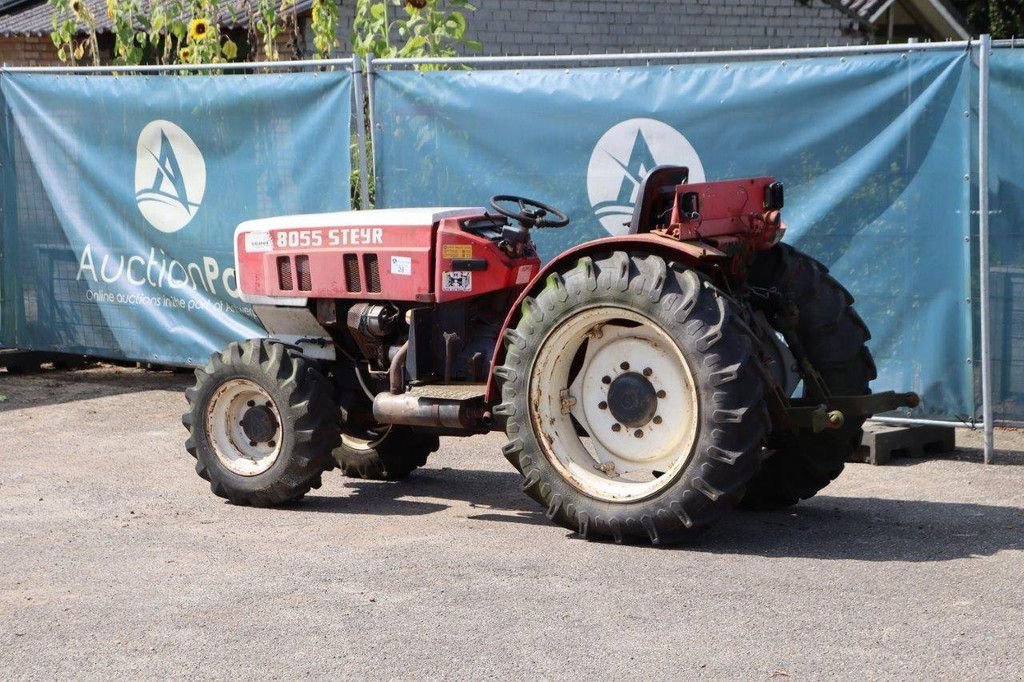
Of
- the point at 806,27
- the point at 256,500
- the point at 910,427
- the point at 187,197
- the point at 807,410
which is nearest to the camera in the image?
the point at 807,410

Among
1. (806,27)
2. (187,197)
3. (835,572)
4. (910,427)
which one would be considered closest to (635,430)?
(835,572)

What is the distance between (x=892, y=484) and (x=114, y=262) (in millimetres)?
5996

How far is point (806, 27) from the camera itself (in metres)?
20.4

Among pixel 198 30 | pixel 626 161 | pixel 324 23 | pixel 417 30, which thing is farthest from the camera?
pixel 198 30

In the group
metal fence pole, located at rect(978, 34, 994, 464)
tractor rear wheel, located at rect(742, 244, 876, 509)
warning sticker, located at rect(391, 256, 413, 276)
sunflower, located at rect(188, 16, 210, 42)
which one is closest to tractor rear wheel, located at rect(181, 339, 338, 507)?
warning sticker, located at rect(391, 256, 413, 276)

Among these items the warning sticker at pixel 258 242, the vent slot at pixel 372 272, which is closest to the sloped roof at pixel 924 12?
the warning sticker at pixel 258 242

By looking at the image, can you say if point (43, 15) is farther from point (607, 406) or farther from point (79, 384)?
point (607, 406)

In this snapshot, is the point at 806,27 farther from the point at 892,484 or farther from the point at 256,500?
the point at 256,500

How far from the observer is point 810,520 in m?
6.79

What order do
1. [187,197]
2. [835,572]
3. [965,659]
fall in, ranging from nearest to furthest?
[965,659] → [835,572] → [187,197]

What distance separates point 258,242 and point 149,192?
3.35 metres

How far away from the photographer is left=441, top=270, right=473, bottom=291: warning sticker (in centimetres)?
699

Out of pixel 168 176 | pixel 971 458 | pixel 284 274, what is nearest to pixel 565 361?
pixel 284 274

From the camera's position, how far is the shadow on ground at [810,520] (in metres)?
6.21
